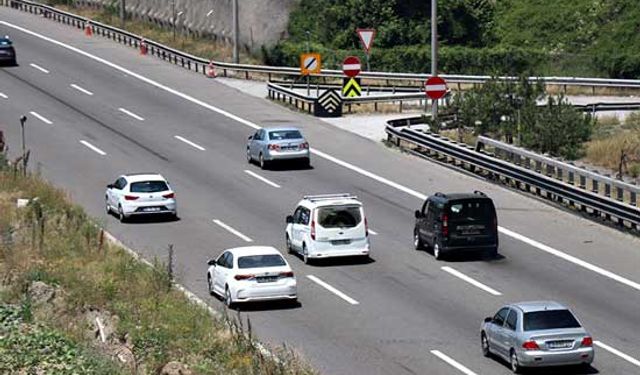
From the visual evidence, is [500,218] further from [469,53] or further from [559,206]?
[469,53]

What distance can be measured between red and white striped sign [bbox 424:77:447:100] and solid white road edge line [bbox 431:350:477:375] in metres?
26.8

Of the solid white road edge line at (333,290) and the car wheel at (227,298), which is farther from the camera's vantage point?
the solid white road edge line at (333,290)

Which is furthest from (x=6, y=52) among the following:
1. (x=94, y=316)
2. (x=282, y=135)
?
(x=94, y=316)

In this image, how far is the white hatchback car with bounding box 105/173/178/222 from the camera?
4212cm

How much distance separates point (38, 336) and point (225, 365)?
9.80 feet

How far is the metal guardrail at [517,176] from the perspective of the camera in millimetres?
40656

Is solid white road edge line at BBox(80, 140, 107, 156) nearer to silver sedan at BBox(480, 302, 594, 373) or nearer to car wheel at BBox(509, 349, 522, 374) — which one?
silver sedan at BBox(480, 302, 594, 373)

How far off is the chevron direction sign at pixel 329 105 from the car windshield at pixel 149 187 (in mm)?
19750

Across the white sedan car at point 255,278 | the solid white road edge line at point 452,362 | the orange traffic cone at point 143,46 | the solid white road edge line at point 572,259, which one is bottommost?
the solid white road edge line at point 572,259

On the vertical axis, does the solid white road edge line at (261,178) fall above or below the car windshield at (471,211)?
below

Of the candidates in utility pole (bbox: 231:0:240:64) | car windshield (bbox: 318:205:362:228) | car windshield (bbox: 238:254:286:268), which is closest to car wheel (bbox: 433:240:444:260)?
car windshield (bbox: 318:205:362:228)

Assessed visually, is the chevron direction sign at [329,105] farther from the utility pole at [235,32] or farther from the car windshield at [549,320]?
the car windshield at [549,320]

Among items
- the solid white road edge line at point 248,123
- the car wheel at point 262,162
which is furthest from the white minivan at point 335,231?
the car wheel at point 262,162

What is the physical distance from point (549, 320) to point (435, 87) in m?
28.0
